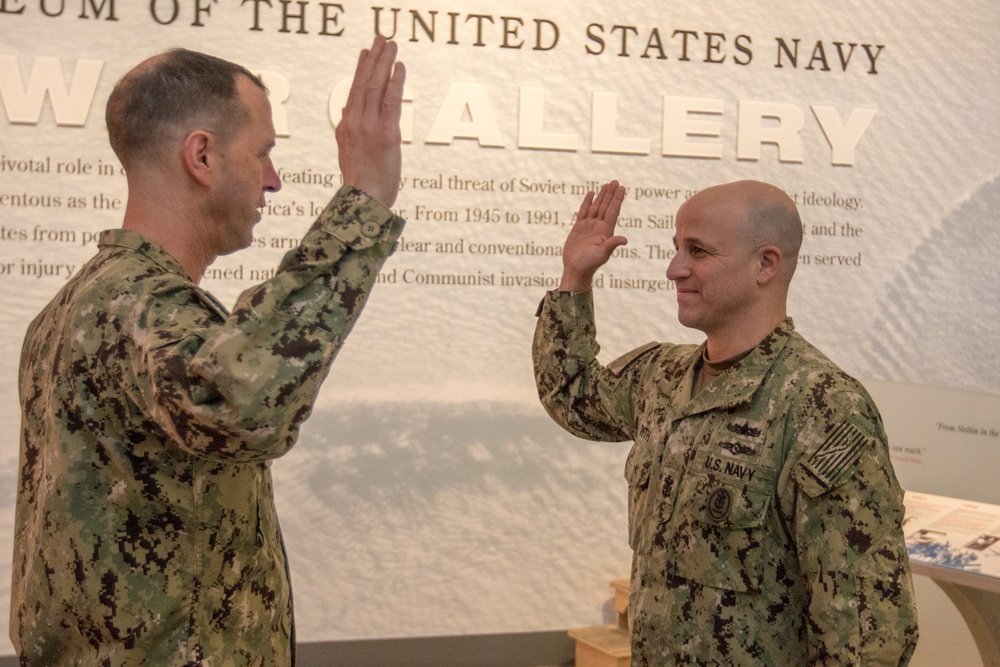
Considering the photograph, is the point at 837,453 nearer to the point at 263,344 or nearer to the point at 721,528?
the point at 721,528

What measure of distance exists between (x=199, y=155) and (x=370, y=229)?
0.36m

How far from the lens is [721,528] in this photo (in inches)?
70.3

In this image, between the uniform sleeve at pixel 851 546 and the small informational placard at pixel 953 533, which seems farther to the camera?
the small informational placard at pixel 953 533

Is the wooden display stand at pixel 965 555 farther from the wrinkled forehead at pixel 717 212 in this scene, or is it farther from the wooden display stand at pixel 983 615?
the wrinkled forehead at pixel 717 212

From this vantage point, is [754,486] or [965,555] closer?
[754,486]

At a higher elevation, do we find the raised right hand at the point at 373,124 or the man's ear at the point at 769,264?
the raised right hand at the point at 373,124

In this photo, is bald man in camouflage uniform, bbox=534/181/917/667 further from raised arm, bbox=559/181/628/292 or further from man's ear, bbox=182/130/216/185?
man's ear, bbox=182/130/216/185

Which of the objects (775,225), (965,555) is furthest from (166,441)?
(965,555)

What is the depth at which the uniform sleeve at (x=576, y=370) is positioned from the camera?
221 cm

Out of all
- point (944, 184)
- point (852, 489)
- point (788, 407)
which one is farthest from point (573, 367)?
point (944, 184)

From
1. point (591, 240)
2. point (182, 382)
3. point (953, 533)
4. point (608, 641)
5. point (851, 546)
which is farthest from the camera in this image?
point (608, 641)

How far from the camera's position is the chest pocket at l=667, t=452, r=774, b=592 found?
175cm

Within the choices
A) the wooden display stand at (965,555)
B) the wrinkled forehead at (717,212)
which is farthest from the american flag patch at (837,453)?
the wooden display stand at (965,555)

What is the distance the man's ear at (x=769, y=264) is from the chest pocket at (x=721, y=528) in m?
0.36
